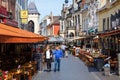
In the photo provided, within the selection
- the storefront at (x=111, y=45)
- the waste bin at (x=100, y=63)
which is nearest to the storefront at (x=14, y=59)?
the waste bin at (x=100, y=63)

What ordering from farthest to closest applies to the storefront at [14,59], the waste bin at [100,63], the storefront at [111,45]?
1. the storefront at [111,45]
2. the waste bin at [100,63]
3. the storefront at [14,59]

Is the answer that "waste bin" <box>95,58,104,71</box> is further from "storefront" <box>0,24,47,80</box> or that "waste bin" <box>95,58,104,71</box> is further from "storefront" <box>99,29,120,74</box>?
"storefront" <box>0,24,47,80</box>

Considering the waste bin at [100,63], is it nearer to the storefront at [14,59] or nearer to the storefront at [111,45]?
the storefront at [111,45]

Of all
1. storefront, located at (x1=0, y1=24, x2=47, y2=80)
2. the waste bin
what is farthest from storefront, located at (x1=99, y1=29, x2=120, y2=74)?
storefront, located at (x1=0, y1=24, x2=47, y2=80)

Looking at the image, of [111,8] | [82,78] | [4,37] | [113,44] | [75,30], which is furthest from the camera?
[75,30]

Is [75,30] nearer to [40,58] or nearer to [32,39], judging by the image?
[40,58]

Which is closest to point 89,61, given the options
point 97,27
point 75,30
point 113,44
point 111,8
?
point 113,44

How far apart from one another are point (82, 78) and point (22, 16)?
83.8ft

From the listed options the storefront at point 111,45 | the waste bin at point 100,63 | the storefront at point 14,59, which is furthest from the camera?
the storefront at point 111,45

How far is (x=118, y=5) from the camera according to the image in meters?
37.0

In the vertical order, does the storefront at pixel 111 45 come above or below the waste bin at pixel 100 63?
above

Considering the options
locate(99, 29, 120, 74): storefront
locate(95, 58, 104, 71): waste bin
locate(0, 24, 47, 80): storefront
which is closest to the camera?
locate(0, 24, 47, 80): storefront

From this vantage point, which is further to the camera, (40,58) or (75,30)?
(75,30)

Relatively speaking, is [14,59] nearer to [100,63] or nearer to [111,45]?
[100,63]
